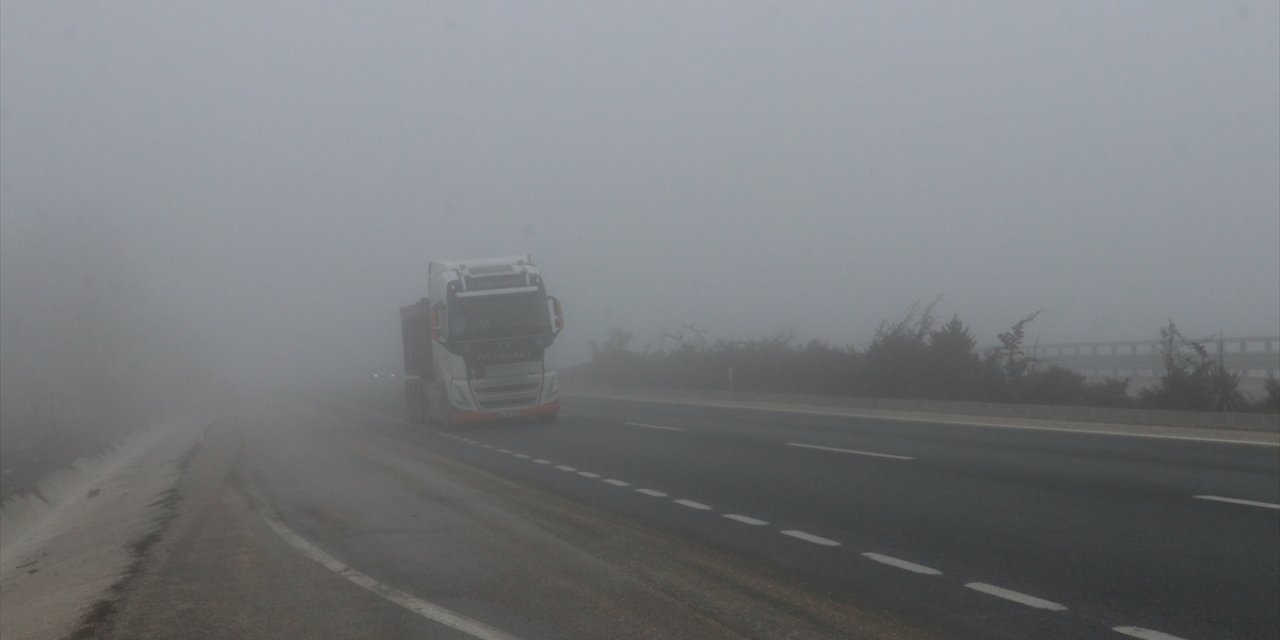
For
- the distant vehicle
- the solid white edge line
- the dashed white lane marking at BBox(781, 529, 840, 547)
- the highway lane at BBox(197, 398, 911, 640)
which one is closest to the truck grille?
the distant vehicle

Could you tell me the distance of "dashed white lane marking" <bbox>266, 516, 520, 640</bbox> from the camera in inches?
310

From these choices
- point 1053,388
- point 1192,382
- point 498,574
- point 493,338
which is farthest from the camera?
point 493,338

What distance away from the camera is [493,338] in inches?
1128

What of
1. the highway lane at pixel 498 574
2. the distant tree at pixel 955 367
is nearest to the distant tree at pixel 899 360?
the distant tree at pixel 955 367

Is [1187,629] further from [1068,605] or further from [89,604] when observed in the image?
[89,604]

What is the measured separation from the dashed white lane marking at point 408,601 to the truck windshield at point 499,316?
16.8 metres

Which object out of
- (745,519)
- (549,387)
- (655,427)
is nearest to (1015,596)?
(745,519)

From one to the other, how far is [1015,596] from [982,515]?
380cm

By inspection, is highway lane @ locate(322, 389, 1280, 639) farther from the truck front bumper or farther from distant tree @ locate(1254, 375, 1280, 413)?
the truck front bumper

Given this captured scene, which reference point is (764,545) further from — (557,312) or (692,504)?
(557,312)

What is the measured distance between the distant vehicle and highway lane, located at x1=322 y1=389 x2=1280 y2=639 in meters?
5.57

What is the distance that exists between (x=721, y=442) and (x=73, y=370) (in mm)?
45099

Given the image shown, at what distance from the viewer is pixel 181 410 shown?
228 ft

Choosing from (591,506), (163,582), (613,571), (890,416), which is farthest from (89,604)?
(890,416)
